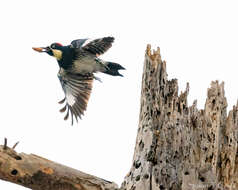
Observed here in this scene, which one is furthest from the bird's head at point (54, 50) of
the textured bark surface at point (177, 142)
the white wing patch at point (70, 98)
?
the textured bark surface at point (177, 142)

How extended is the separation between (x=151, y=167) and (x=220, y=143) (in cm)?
54

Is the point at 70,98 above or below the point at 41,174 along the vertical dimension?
above

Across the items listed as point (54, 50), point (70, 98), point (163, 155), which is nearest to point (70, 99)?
point (70, 98)

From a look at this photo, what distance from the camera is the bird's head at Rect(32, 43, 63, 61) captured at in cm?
368

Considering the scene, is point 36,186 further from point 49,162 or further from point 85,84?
point 85,84

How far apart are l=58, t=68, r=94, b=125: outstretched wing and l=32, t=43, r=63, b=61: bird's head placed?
0.13 m

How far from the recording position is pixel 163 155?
9.21 feet

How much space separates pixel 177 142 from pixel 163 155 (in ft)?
0.38

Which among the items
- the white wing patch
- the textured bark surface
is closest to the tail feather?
the white wing patch

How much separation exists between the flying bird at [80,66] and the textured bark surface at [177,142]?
752mm

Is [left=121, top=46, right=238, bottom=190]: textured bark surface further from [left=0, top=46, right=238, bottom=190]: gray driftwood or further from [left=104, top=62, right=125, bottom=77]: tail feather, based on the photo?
[left=104, top=62, right=125, bottom=77]: tail feather

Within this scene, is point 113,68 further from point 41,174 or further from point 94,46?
point 41,174

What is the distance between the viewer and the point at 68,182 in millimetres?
2801

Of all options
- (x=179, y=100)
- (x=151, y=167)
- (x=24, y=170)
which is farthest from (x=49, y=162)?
(x=179, y=100)
